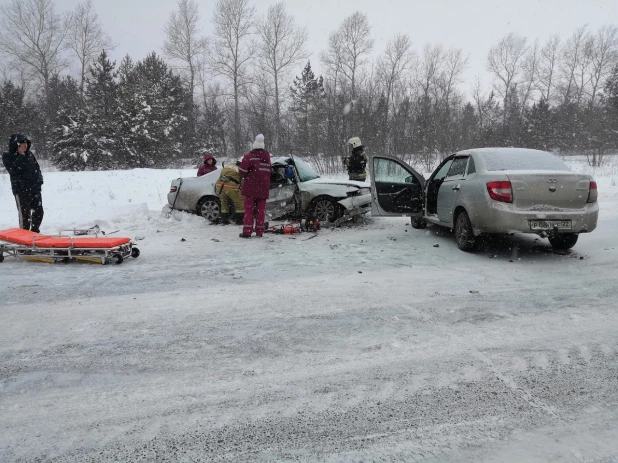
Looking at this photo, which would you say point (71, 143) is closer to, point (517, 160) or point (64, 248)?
point (64, 248)

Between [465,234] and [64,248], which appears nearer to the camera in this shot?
[64,248]

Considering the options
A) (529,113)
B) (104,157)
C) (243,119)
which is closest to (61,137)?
(104,157)

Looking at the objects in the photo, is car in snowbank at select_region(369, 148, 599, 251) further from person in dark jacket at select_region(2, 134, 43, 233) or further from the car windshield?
person in dark jacket at select_region(2, 134, 43, 233)

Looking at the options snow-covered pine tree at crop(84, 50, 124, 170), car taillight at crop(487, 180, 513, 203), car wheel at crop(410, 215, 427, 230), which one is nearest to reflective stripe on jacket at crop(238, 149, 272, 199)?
car wheel at crop(410, 215, 427, 230)

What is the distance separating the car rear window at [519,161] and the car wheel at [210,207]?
578 cm

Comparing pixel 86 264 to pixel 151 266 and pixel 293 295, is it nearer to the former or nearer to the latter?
pixel 151 266

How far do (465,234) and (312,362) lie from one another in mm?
4144

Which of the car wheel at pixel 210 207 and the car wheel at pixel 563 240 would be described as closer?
the car wheel at pixel 563 240

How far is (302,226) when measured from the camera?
8.33 m

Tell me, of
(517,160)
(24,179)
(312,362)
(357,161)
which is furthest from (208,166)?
(312,362)

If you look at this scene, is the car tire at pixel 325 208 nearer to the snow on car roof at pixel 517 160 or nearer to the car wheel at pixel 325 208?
the car wheel at pixel 325 208

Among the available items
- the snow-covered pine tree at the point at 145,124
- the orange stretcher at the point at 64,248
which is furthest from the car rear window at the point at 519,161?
the snow-covered pine tree at the point at 145,124

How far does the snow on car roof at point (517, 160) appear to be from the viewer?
5871 millimetres

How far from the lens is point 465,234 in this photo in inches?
244
